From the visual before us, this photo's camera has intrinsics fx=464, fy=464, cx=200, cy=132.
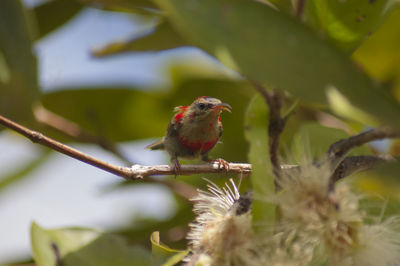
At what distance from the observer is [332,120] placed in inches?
120

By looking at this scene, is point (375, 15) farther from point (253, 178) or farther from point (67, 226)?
point (67, 226)

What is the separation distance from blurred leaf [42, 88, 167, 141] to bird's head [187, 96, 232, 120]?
0.25m

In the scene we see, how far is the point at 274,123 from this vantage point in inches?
54.3

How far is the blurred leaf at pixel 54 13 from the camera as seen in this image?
11.5 feet

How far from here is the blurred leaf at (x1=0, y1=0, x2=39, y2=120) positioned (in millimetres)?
2805

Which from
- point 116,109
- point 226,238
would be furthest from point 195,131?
Result: point 226,238

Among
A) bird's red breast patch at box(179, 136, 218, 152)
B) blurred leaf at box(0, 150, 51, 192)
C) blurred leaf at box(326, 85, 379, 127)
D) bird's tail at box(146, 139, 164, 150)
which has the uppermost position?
blurred leaf at box(326, 85, 379, 127)

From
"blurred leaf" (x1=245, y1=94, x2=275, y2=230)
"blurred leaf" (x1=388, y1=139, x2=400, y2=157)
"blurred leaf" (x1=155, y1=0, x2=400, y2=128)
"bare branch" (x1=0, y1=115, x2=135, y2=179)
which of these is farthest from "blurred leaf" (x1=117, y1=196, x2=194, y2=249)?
"blurred leaf" (x1=155, y1=0, x2=400, y2=128)

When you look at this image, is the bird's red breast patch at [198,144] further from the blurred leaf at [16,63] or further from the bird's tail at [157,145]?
the blurred leaf at [16,63]

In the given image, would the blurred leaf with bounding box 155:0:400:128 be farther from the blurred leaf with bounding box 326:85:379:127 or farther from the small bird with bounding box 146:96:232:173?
the small bird with bounding box 146:96:232:173

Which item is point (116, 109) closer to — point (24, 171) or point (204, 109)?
point (204, 109)

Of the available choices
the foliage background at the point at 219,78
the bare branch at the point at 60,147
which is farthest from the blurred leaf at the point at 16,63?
the bare branch at the point at 60,147

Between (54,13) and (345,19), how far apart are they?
258 centimetres

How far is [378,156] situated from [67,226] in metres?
1.31
